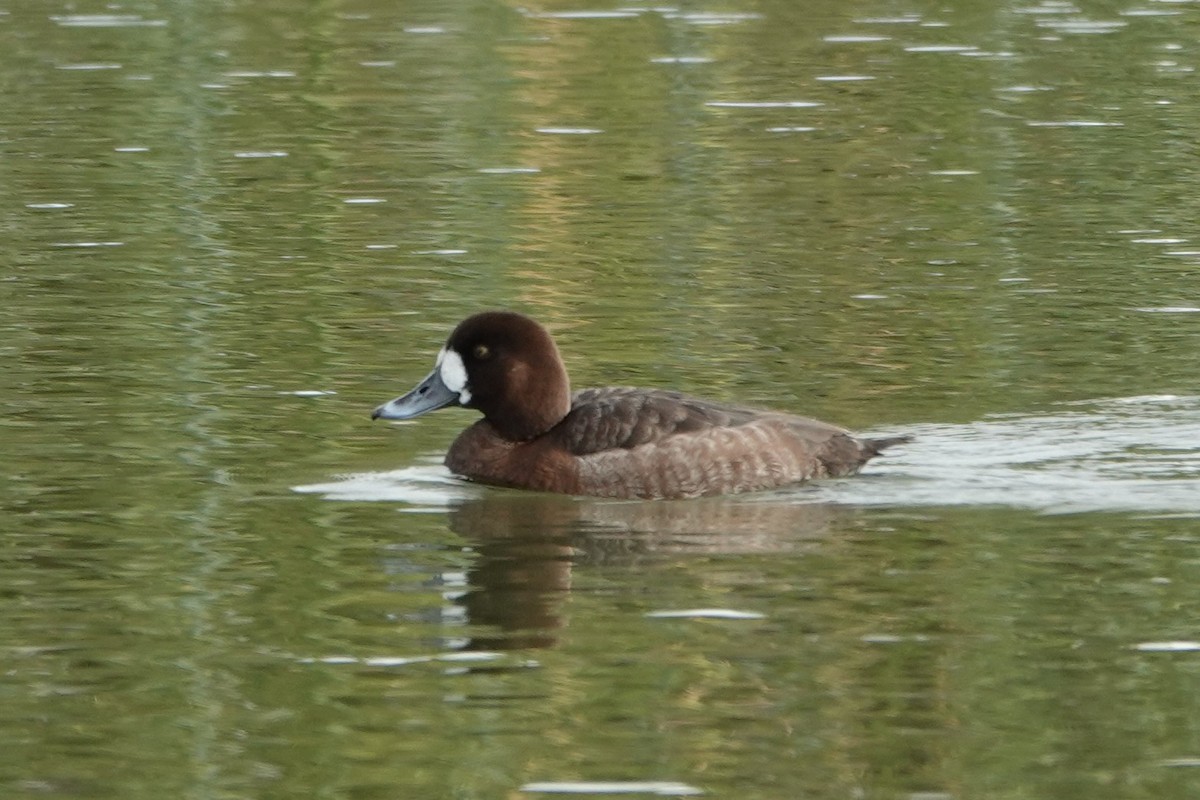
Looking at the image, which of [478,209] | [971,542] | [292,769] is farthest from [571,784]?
[478,209]

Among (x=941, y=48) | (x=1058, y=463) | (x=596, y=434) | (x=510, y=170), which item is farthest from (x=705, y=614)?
(x=941, y=48)

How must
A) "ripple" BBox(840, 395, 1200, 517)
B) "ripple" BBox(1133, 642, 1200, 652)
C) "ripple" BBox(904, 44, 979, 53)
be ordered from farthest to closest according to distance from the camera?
1. "ripple" BBox(904, 44, 979, 53)
2. "ripple" BBox(840, 395, 1200, 517)
3. "ripple" BBox(1133, 642, 1200, 652)

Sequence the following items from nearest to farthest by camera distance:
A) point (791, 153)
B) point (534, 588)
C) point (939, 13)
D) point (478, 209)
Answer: point (534, 588)
point (478, 209)
point (791, 153)
point (939, 13)

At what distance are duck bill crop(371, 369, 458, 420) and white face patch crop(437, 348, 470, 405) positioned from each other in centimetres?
2

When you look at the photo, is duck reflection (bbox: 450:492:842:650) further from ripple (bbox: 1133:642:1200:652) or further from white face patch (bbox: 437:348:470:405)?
ripple (bbox: 1133:642:1200:652)

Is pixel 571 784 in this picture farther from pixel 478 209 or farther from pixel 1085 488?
pixel 478 209

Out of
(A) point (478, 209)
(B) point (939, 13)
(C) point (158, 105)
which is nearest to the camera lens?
(A) point (478, 209)

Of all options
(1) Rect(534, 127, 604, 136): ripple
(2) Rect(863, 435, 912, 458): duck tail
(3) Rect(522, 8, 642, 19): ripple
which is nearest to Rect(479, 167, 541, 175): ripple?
(1) Rect(534, 127, 604, 136): ripple

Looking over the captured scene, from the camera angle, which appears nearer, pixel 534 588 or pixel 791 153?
pixel 534 588

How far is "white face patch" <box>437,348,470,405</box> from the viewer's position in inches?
456

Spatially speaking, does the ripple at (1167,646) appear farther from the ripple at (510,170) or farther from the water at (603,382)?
the ripple at (510,170)

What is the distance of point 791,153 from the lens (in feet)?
66.0

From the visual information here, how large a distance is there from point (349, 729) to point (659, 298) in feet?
25.0

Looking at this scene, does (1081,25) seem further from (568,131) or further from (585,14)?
(568,131)
